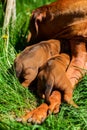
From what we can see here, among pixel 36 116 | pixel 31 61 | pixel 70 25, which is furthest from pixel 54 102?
pixel 70 25

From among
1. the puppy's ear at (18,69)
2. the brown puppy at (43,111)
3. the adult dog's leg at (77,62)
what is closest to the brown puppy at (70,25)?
the adult dog's leg at (77,62)

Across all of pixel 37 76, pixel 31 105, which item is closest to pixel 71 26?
pixel 37 76

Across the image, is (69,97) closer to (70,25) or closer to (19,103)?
(19,103)

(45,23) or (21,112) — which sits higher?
(45,23)

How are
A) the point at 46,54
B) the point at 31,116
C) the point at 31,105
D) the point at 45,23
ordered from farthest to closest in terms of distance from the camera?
the point at 45,23, the point at 46,54, the point at 31,105, the point at 31,116

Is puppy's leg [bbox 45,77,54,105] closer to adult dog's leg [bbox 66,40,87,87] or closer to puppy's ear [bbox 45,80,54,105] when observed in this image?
puppy's ear [bbox 45,80,54,105]

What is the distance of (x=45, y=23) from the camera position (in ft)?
18.2

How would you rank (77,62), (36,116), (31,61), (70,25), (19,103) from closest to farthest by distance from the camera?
1. (36,116)
2. (19,103)
3. (31,61)
4. (77,62)
5. (70,25)

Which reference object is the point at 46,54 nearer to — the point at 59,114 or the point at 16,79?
the point at 16,79

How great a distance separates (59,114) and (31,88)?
24.2 inches

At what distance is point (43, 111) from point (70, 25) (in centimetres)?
121

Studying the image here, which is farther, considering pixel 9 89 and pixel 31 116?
pixel 9 89

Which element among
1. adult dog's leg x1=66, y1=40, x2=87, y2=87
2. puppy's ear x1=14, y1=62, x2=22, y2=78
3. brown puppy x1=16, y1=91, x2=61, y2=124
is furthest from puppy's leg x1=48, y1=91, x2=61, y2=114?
puppy's ear x1=14, y1=62, x2=22, y2=78

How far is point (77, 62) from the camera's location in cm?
514
